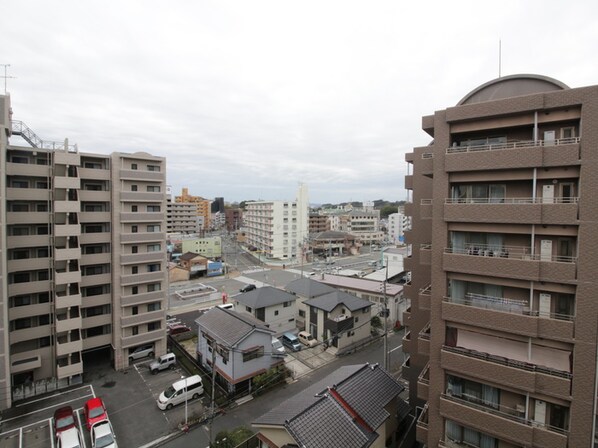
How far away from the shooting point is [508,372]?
1031 centimetres

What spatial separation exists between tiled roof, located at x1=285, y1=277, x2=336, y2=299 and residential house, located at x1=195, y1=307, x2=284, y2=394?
9606mm

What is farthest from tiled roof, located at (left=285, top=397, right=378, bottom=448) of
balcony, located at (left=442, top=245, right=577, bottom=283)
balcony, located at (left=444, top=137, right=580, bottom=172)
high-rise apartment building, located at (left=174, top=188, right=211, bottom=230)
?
high-rise apartment building, located at (left=174, top=188, right=211, bottom=230)

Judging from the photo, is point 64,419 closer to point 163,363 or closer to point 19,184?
point 163,363

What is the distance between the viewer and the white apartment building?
235ft

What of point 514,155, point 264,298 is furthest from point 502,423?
point 264,298

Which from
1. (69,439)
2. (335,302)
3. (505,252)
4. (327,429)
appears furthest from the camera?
(335,302)

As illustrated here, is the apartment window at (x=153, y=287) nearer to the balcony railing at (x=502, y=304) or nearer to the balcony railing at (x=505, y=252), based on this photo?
the balcony railing at (x=502, y=304)

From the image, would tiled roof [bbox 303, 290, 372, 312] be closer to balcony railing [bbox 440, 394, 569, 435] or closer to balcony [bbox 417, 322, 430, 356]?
balcony [bbox 417, 322, 430, 356]

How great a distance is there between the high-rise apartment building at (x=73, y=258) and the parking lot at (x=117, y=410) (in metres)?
1.29

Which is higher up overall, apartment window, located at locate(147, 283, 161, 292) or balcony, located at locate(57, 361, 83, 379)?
apartment window, located at locate(147, 283, 161, 292)

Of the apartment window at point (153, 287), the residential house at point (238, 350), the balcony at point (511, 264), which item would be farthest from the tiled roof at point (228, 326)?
the balcony at point (511, 264)

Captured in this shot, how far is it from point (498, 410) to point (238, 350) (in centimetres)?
1444

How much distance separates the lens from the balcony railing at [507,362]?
9797 mm

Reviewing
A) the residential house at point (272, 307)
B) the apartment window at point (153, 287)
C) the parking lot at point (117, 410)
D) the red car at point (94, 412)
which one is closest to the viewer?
the parking lot at point (117, 410)
